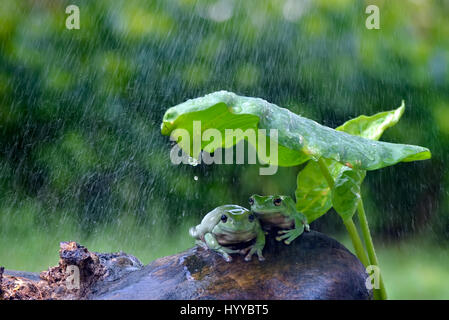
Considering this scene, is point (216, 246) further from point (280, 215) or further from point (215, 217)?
point (280, 215)

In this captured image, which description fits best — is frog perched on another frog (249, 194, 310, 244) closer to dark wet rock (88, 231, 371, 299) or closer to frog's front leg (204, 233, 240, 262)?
dark wet rock (88, 231, 371, 299)

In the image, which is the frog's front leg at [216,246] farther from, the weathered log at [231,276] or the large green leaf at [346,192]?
the large green leaf at [346,192]

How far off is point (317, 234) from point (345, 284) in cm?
30

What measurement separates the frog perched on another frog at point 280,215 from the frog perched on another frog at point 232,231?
1.8 inches

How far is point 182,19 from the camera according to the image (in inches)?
160

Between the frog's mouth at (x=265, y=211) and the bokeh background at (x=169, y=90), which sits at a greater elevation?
the bokeh background at (x=169, y=90)

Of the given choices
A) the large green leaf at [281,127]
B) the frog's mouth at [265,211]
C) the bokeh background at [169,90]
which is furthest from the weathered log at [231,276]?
the bokeh background at [169,90]

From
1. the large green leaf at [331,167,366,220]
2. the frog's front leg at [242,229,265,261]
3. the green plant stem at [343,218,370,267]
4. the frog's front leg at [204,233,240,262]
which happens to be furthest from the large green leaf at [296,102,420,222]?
the frog's front leg at [204,233,240,262]

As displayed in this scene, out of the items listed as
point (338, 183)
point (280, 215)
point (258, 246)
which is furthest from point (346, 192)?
point (258, 246)

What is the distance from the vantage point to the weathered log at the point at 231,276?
175cm

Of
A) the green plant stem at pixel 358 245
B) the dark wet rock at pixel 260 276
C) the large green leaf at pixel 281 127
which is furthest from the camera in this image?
the green plant stem at pixel 358 245

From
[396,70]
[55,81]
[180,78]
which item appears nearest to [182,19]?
[180,78]

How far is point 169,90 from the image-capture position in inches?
160
